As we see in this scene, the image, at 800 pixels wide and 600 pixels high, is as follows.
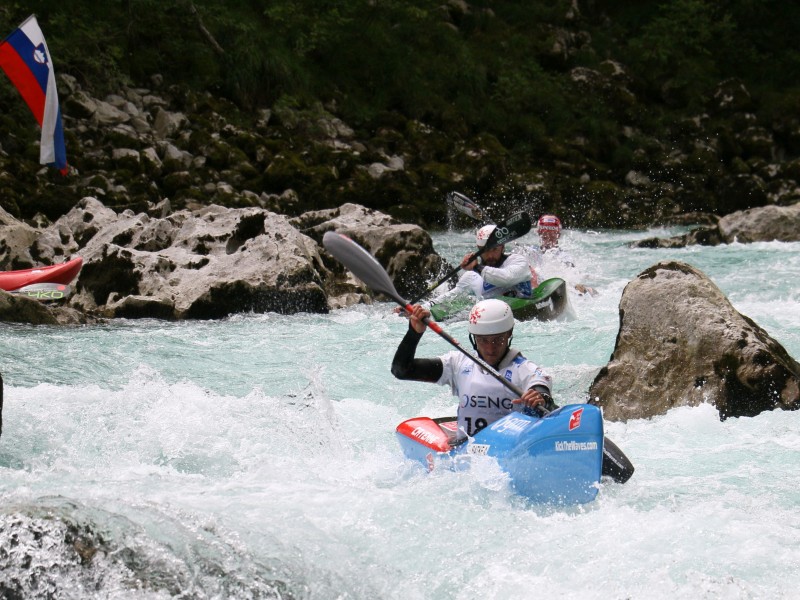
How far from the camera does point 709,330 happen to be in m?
6.48

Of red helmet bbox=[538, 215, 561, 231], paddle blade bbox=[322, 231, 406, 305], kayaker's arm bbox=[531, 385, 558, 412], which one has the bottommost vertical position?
red helmet bbox=[538, 215, 561, 231]

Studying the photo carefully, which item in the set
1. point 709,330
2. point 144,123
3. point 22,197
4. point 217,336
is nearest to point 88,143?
point 144,123

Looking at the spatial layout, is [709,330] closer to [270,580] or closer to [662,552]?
[662,552]

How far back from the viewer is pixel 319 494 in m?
4.96

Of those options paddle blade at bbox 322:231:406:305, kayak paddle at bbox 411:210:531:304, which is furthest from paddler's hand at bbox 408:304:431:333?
kayak paddle at bbox 411:210:531:304

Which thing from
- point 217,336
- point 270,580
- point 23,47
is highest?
point 23,47

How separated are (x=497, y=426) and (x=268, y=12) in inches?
812

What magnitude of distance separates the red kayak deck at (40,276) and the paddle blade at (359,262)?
17.9ft

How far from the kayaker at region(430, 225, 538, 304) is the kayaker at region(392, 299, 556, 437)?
15.1ft

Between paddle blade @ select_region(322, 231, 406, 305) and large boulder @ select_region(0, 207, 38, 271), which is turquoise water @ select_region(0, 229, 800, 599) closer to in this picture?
paddle blade @ select_region(322, 231, 406, 305)

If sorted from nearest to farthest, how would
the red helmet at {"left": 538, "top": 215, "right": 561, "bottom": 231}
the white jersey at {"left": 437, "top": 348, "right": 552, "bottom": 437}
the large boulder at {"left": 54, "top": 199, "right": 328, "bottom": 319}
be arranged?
the white jersey at {"left": 437, "top": 348, "right": 552, "bottom": 437} < the large boulder at {"left": 54, "top": 199, "right": 328, "bottom": 319} < the red helmet at {"left": 538, "top": 215, "right": 561, "bottom": 231}

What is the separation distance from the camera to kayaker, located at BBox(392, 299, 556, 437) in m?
5.27

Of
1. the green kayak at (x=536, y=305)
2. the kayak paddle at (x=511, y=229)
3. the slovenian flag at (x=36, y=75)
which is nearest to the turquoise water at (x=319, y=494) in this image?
the kayak paddle at (x=511, y=229)

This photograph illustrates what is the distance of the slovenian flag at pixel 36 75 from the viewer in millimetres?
11969
